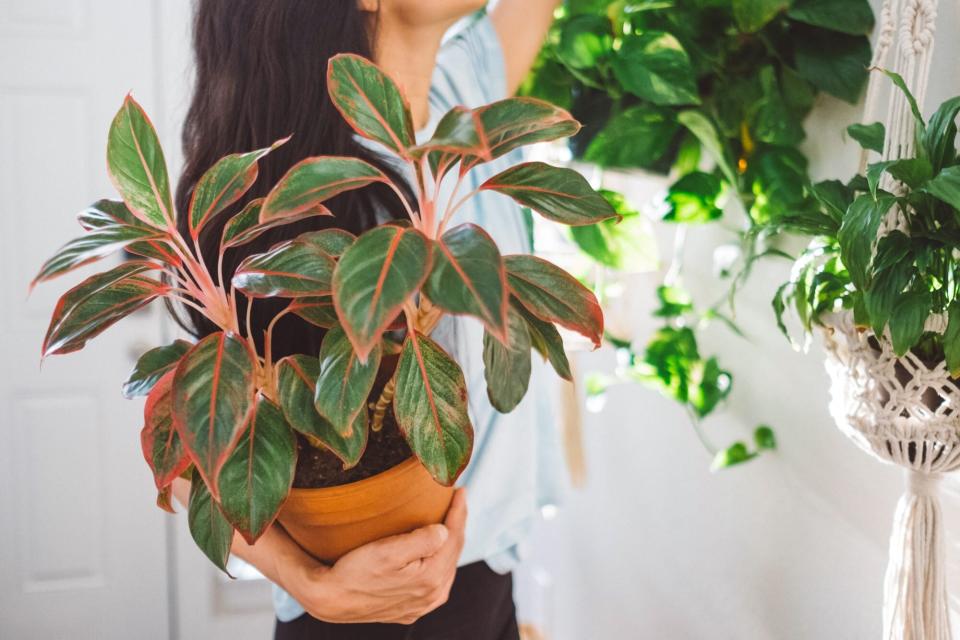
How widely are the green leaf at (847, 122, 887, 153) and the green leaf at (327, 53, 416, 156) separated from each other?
17.5 inches

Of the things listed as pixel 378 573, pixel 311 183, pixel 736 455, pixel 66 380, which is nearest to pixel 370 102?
pixel 311 183

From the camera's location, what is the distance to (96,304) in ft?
1.94

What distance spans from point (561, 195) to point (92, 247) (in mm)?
321

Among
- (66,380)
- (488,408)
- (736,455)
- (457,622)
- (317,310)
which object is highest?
(317,310)

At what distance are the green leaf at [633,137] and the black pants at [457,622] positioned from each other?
1.94ft

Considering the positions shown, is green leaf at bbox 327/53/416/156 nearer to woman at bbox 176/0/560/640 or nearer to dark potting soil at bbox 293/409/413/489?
woman at bbox 176/0/560/640

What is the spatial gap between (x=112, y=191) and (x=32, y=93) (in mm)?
307

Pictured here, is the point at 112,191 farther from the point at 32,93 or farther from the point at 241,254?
the point at 241,254

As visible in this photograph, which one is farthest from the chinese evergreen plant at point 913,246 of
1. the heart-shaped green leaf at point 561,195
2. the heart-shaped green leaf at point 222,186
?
the heart-shaped green leaf at point 222,186

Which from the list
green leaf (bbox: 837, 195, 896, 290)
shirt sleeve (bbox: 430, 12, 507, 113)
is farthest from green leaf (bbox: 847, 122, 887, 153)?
shirt sleeve (bbox: 430, 12, 507, 113)

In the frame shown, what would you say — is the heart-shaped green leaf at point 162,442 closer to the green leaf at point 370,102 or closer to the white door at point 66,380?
the green leaf at point 370,102

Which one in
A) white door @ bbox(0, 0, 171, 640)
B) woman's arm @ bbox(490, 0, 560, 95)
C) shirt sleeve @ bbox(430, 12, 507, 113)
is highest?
woman's arm @ bbox(490, 0, 560, 95)

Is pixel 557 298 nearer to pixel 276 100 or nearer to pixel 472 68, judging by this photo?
pixel 276 100

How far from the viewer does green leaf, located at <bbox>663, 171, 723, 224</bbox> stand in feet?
3.94
